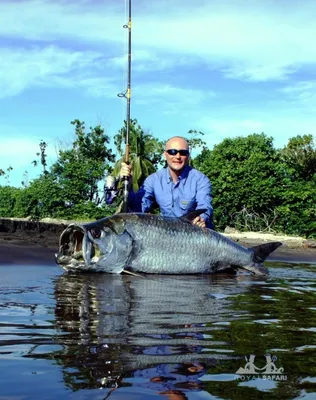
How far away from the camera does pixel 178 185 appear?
7.93 meters

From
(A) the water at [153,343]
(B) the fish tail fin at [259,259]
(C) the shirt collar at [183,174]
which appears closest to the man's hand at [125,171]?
(C) the shirt collar at [183,174]

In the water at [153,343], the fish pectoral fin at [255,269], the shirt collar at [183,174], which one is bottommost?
the fish pectoral fin at [255,269]

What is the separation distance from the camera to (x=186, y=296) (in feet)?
15.5

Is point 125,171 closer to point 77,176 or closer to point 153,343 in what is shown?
point 153,343

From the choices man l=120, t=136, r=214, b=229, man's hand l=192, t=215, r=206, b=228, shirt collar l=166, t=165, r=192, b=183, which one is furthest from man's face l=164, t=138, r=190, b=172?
man's hand l=192, t=215, r=206, b=228

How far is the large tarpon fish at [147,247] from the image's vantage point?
6.41 m

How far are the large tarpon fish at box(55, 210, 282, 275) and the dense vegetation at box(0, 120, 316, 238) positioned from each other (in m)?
21.9

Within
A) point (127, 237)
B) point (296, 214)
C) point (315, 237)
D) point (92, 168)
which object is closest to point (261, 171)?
point (296, 214)

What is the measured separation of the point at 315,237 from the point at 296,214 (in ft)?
6.48

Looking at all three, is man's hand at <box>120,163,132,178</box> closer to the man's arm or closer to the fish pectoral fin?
the man's arm

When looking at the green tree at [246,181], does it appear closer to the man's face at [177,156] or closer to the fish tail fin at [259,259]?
the man's face at [177,156]

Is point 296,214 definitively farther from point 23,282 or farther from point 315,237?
point 23,282

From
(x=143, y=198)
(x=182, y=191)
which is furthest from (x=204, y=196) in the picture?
(x=143, y=198)

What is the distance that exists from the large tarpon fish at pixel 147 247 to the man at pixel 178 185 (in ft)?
2.23
